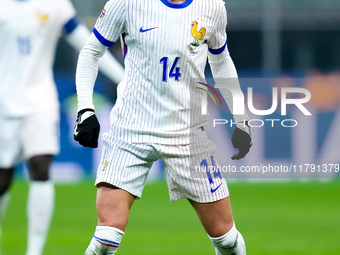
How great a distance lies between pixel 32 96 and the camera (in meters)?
6.64

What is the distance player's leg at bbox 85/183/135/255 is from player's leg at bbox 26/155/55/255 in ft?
5.39

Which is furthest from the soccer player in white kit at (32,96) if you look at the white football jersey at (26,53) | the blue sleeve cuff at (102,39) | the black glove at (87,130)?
the black glove at (87,130)

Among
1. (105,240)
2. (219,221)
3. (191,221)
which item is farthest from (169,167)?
(191,221)

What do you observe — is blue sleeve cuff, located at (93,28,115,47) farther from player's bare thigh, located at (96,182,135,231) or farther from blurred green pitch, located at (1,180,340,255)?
blurred green pitch, located at (1,180,340,255)

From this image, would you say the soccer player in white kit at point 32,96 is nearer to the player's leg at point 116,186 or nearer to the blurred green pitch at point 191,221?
the blurred green pitch at point 191,221

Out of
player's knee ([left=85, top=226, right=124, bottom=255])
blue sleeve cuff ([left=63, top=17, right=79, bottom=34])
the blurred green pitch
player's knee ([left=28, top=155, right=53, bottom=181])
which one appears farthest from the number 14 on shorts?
the blurred green pitch

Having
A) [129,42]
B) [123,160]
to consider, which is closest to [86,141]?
[123,160]

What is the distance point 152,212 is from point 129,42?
6.98 m

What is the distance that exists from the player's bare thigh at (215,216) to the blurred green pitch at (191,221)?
8.42 feet

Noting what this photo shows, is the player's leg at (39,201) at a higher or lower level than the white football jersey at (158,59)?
lower

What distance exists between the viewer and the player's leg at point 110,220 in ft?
15.9

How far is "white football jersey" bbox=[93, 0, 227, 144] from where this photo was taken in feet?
16.3

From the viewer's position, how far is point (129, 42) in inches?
198

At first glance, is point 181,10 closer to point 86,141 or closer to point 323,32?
point 86,141
